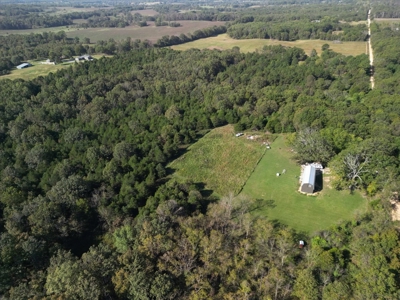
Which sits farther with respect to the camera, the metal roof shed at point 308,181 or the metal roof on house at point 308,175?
the metal roof on house at point 308,175

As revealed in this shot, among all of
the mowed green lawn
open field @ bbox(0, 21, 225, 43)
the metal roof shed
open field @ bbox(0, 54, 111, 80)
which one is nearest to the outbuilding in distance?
open field @ bbox(0, 54, 111, 80)

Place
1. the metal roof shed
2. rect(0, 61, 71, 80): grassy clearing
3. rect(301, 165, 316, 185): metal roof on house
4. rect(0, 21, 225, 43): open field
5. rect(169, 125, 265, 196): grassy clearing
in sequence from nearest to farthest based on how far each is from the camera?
Result: the metal roof shed
rect(301, 165, 316, 185): metal roof on house
rect(169, 125, 265, 196): grassy clearing
rect(0, 61, 71, 80): grassy clearing
rect(0, 21, 225, 43): open field

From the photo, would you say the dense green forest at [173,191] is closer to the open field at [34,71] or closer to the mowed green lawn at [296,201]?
the mowed green lawn at [296,201]

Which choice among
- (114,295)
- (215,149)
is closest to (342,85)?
(215,149)

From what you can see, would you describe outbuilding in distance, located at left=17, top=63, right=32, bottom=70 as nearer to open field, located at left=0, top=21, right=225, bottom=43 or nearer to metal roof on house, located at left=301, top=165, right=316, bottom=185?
open field, located at left=0, top=21, right=225, bottom=43

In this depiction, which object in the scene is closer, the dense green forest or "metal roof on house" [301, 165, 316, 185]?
the dense green forest

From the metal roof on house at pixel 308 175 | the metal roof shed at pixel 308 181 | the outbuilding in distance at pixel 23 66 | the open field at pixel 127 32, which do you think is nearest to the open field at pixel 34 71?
the outbuilding in distance at pixel 23 66
